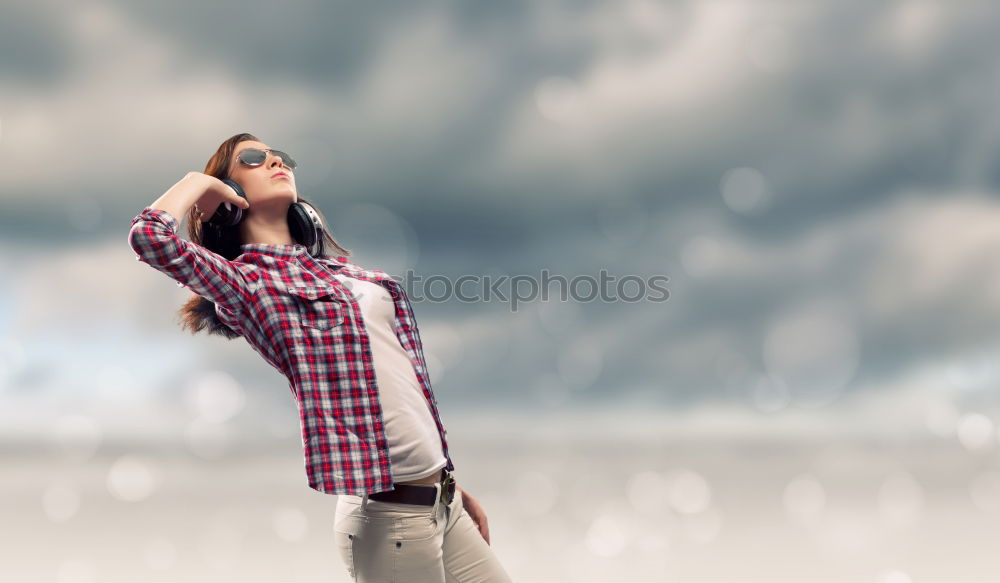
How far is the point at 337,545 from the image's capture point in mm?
2473

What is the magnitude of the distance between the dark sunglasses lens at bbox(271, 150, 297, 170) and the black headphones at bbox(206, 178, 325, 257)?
0.17 metres

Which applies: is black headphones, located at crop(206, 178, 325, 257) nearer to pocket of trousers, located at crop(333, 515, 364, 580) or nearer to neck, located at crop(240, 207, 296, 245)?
neck, located at crop(240, 207, 296, 245)

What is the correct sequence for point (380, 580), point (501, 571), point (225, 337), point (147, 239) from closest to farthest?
point (147, 239) → point (380, 580) → point (501, 571) → point (225, 337)

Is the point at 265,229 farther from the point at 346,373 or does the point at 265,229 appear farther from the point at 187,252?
the point at 346,373

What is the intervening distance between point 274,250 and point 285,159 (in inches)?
16.8

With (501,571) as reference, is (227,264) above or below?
above

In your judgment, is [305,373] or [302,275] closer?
[305,373]

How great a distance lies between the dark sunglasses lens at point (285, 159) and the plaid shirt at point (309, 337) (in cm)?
44

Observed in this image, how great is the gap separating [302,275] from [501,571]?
118 centimetres

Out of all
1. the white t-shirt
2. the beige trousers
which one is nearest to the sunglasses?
the white t-shirt

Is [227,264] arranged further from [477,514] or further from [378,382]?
[477,514]

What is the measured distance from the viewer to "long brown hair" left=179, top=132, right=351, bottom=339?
2.73 m

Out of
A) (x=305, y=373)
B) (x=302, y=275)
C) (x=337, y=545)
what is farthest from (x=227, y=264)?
(x=337, y=545)

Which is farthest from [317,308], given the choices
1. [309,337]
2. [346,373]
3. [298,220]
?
[298,220]
